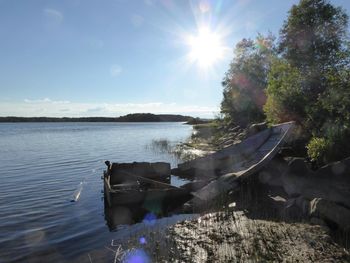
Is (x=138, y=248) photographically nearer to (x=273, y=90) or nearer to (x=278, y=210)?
(x=278, y=210)

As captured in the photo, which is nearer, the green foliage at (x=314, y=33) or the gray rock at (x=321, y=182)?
the gray rock at (x=321, y=182)

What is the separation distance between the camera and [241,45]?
56.5 meters

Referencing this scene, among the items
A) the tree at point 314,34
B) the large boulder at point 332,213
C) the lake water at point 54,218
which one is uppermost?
the tree at point 314,34

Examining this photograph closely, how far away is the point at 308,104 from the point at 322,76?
133 inches

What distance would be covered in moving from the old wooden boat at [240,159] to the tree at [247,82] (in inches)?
793

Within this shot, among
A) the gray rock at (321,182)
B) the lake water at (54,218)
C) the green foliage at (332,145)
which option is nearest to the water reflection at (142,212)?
the lake water at (54,218)

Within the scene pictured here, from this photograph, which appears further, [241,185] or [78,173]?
[78,173]

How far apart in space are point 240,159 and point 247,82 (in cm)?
2987

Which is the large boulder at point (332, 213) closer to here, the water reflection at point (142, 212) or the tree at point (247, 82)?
the water reflection at point (142, 212)

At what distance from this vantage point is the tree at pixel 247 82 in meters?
47.1

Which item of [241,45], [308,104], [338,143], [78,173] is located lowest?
[78,173]

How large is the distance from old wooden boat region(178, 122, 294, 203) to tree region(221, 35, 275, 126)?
66.1ft

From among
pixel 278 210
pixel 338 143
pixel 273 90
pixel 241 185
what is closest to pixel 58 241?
pixel 278 210

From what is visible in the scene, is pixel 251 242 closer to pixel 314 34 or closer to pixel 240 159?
pixel 240 159
